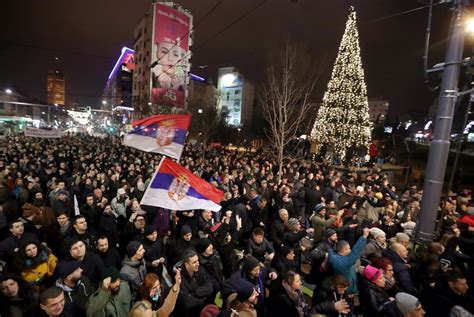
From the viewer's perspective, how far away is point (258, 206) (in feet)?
24.9

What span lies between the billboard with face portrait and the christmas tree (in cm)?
5021

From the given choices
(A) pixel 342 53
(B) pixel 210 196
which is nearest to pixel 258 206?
(B) pixel 210 196

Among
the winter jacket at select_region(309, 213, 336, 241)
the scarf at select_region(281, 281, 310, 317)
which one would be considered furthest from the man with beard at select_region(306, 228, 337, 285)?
the winter jacket at select_region(309, 213, 336, 241)

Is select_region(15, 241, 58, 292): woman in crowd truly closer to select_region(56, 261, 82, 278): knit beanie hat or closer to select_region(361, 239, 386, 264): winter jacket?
select_region(56, 261, 82, 278): knit beanie hat

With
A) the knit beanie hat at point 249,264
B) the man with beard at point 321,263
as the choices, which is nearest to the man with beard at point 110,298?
the knit beanie hat at point 249,264

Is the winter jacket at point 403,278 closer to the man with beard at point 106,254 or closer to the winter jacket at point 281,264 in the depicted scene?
the winter jacket at point 281,264

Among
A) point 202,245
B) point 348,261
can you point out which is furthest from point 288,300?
point 202,245

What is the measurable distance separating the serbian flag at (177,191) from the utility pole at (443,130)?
341 centimetres

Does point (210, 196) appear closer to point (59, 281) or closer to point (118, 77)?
point (59, 281)

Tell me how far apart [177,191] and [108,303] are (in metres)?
2.15

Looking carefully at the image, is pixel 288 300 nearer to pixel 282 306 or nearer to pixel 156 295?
pixel 282 306

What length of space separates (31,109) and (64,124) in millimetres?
18513

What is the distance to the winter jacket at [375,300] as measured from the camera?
3.43 m

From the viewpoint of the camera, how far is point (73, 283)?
3377mm
